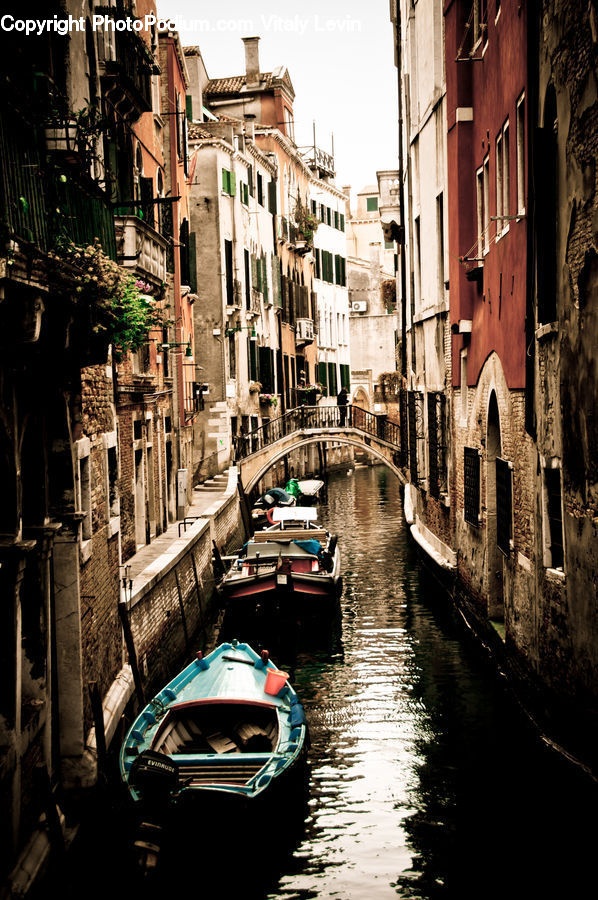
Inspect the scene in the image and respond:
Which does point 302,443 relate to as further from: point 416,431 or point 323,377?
point 323,377

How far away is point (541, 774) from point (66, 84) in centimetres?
742

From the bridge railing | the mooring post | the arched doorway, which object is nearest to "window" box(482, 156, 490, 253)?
the arched doorway

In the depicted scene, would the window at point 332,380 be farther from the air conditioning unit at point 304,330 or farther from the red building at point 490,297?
the red building at point 490,297

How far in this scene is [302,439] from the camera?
32.2 meters

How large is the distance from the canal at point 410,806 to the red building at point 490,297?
3.81 feet

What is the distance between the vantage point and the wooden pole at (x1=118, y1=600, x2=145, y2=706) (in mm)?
10492

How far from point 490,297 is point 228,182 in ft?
60.1

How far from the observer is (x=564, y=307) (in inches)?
340

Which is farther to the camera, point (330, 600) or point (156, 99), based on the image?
point (156, 99)

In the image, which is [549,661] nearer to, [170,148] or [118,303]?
[118,303]

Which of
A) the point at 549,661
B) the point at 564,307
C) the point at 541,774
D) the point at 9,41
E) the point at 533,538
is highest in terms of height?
the point at 9,41

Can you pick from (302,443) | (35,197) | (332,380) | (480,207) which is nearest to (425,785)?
(35,197)

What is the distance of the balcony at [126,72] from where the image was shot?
12359 millimetres

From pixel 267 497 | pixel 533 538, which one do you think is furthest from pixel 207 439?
pixel 533 538
